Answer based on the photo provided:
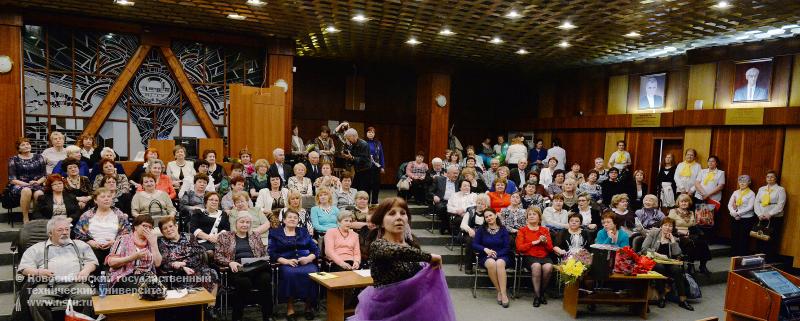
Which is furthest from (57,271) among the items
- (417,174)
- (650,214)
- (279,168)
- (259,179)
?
(650,214)

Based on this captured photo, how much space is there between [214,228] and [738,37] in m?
8.36

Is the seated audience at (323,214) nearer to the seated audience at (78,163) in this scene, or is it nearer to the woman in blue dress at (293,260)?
the woman in blue dress at (293,260)

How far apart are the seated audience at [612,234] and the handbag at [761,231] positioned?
9.28 ft

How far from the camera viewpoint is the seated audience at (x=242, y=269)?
4.98 metres

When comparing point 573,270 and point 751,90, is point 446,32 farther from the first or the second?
point 751,90

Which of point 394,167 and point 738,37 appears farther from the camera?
point 394,167

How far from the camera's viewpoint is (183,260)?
477 centimetres

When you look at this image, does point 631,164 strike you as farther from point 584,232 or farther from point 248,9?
point 248,9

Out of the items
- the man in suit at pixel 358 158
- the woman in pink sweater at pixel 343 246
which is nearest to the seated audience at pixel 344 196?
the man in suit at pixel 358 158

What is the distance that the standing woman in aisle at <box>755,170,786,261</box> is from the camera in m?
7.62

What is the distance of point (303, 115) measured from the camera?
11.9 metres

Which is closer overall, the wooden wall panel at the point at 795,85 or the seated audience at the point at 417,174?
the wooden wall panel at the point at 795,85

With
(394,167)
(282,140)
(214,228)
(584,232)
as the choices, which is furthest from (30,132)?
(584,232)

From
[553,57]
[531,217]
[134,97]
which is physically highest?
[553,57]
